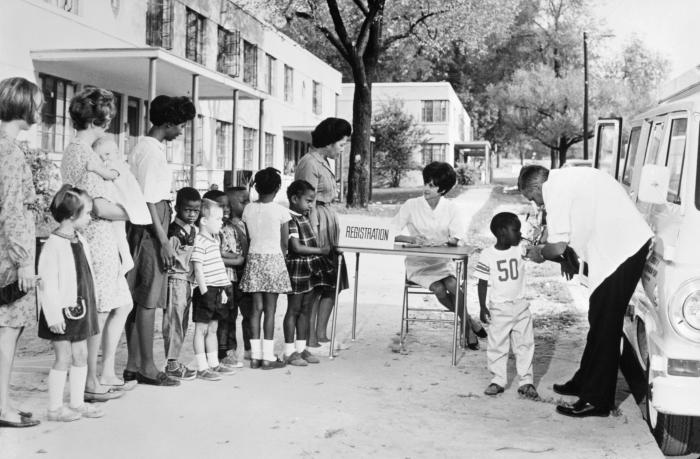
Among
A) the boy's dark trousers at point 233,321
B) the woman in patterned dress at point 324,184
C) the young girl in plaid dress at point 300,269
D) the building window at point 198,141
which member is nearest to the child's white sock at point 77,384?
the boy's dark trousers at point 233,321

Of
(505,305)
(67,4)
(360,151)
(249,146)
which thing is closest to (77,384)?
(505,305)

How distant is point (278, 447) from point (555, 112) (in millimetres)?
50165

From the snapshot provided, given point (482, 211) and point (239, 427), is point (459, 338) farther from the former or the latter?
point (482, 211)

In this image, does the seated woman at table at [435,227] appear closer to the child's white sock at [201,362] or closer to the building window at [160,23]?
the child's white sock at [201,362]

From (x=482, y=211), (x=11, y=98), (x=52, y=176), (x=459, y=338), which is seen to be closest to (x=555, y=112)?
(x=482, y=211)

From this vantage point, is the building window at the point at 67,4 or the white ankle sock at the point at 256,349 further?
Answer: the building window at the point at 67,4

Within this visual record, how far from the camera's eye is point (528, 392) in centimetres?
575

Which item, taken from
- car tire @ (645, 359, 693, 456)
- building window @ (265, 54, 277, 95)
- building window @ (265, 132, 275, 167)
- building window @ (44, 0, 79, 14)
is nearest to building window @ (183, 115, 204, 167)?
building window @ (44, 0, 79, 14)

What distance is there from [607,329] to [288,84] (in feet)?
104

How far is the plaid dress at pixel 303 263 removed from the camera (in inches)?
259

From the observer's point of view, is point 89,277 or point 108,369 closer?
point 89,277

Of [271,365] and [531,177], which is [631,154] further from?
[271,365]

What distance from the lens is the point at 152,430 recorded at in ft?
15.6

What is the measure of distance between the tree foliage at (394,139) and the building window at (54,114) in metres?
30.3
